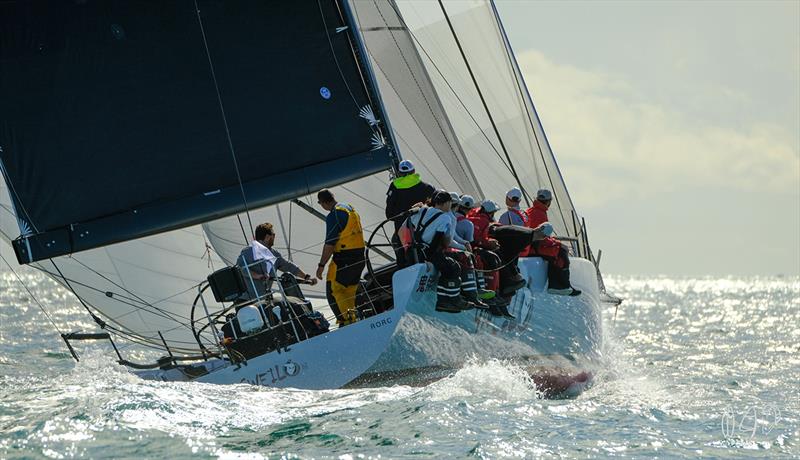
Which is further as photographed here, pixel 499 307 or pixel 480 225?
pixel 480 225

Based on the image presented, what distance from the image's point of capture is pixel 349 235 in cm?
952

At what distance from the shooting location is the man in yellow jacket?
9508 millimetres

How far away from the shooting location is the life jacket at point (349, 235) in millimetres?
9508

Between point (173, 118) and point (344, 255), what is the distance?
2.38 meters

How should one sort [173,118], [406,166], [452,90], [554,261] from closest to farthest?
[406,166], [554,261], [173,118], [452,90]

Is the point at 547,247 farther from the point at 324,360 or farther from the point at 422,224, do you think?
the point at 324,360

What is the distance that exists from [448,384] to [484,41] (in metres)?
4.89

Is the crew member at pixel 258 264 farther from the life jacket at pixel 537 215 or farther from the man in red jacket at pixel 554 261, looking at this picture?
the life jacket at pixel 537 215

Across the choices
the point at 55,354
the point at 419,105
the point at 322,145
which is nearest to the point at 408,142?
the point at 419,105

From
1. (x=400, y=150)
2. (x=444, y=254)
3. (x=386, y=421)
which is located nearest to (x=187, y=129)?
(x=400, y=150)

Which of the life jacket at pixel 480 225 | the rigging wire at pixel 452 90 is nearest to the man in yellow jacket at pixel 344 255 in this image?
the life jacket at pixel 480 225

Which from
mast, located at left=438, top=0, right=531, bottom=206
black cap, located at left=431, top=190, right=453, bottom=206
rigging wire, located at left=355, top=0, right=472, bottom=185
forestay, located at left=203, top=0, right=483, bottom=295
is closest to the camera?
black cap, located at left=431, top=190, right=453, bottom=206

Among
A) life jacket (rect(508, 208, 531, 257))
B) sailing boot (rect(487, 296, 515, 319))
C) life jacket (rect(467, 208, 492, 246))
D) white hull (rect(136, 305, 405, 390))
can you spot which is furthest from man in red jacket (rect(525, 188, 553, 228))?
white hull (rect(136, 305, 405, 390))

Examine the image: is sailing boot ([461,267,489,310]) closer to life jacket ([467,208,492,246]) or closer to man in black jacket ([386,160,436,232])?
life jacket ([467,208,492,246])
